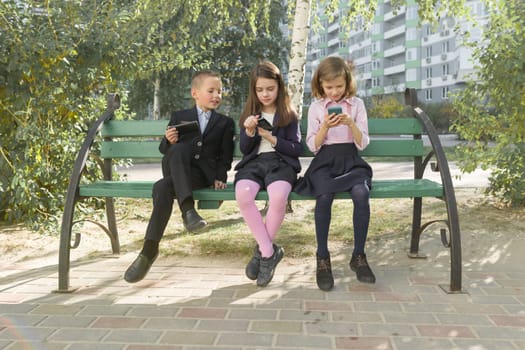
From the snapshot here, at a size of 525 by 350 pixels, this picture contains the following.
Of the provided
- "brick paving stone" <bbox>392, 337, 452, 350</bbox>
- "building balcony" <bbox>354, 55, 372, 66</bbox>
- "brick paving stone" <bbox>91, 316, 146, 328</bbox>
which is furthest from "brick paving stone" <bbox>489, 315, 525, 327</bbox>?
"building balcony" <bbox>354, 55, 372, 66</bbox>

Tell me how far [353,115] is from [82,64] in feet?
8.56

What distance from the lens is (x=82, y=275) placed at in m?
3.39

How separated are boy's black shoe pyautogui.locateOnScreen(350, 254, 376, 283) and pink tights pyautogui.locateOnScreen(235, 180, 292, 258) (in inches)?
20.0

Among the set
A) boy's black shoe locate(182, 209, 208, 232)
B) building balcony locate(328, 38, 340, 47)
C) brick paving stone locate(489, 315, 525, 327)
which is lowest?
brick paving stone locate(489, 315, 525, 327)

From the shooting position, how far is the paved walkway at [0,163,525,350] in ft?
7.68

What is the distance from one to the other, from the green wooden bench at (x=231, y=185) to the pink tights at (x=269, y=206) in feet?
0.20

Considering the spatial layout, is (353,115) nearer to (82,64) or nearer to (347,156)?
(347,156)

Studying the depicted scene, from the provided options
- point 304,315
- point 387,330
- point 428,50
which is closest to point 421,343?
point 387,330

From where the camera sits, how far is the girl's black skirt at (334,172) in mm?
3076

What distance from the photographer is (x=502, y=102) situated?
199 inches

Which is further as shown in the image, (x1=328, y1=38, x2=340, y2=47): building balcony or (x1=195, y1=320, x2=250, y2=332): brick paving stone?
(x1=328, y1=38, x2=340, y2=47): building balcony

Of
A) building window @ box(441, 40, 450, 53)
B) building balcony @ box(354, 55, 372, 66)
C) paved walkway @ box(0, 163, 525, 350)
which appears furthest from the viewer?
building balcony @ box(354, 55, 372, 66)

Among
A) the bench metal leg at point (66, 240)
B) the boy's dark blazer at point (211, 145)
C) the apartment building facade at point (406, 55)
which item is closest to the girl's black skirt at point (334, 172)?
the boy's dark blazer at point (211, 145)

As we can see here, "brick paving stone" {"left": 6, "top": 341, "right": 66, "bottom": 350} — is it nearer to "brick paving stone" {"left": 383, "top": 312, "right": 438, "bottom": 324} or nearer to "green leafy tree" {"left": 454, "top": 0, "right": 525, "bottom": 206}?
"brick paving stone" {"left": 383, "top": 312, "right": 438, "bottom": 324}
